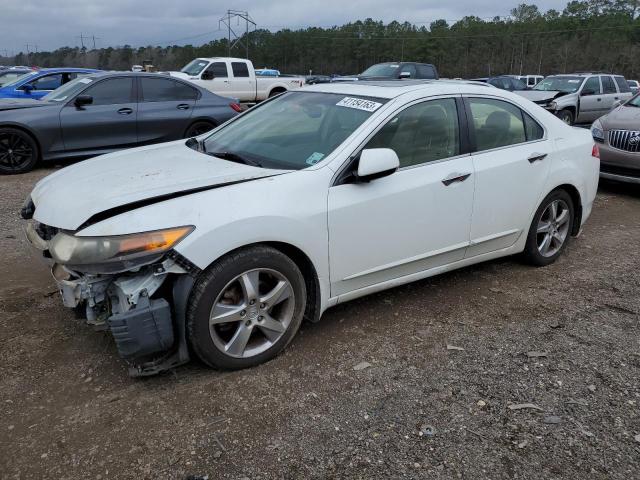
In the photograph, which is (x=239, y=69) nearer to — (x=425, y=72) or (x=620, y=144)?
(x=425, y=72)

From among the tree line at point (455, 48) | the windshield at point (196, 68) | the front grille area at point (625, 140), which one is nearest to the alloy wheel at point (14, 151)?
the front grille area at point (625, 140)

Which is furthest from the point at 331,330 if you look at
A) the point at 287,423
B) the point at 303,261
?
the point at 287,423

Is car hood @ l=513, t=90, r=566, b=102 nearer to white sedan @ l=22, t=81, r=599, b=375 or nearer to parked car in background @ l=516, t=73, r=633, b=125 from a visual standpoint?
parked car in background @ l=516, t=73, r=633, b=125

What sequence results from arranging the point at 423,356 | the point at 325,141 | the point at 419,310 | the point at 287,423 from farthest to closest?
1. the point at 419,310
2. the point at 325,141
3. the point at 423,356
4. the point at 287,423

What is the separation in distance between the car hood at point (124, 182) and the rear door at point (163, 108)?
224 inches

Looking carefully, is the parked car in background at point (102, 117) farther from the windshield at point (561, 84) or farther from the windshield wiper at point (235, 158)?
the windshield at point (561, 84)

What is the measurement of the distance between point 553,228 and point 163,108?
702 centimetres

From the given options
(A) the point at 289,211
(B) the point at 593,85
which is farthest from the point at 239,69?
(A) the point at 289,211

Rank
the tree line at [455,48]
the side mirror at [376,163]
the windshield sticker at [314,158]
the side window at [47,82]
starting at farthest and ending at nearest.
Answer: the tree line at [455,48] < the side window at [47,82] < the windshield sticker at [314,158] < the side mirror at [376,163]

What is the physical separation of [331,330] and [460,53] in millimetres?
80197

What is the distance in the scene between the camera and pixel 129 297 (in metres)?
2.70

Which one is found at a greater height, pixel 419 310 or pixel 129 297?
pixel 129 297

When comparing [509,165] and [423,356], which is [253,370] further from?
[509,165]

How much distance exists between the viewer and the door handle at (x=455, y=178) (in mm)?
3709
